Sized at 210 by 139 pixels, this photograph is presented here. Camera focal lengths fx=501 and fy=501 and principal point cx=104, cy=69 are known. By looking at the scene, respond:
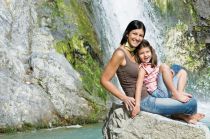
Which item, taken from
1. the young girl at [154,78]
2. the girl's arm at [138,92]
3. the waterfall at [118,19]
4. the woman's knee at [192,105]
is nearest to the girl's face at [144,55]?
the young girl at [154,78]

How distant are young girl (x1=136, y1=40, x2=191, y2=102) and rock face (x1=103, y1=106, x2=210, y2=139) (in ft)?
0.99

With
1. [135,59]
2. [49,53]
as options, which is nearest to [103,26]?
[49,53]

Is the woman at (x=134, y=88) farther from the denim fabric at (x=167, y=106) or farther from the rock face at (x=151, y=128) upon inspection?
the rock face at (x=151, y=128)

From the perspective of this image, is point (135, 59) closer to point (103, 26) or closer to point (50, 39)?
point (50, 39)

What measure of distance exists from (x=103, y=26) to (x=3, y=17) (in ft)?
16.4

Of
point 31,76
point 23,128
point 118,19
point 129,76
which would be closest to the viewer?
point 129,76

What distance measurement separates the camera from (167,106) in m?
6.00

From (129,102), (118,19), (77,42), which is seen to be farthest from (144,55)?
(118,19)

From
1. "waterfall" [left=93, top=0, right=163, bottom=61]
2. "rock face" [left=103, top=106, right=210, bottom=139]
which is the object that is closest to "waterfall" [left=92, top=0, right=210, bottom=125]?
"waterfall" [left=93, top=0, right=163, bottom=61]

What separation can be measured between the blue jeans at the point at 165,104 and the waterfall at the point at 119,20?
9.04 meters

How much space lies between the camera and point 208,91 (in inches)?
914

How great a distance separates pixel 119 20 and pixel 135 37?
1559cm

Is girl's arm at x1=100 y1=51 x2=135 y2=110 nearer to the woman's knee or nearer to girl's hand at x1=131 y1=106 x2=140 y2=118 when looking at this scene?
girl's hand at x1=131 y1=106 x2=140 y2=118

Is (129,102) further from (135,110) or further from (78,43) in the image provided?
(78,43)
